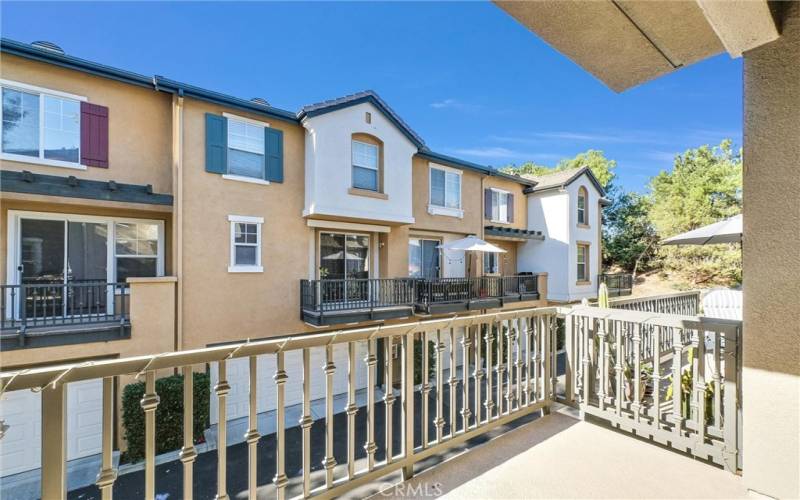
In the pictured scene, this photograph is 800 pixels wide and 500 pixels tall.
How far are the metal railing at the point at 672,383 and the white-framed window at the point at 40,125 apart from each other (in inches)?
405

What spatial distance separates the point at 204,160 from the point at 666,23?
911cm

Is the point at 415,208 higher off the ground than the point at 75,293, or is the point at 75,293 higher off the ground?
Result: the point at 415,208

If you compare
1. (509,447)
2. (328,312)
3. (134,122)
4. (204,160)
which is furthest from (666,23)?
(134,122)

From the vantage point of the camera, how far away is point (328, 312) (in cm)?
902

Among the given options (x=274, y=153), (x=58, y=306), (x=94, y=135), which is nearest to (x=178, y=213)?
(x=94, y=135)

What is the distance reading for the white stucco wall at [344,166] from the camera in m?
9.33

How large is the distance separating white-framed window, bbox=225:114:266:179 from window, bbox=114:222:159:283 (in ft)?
8.27

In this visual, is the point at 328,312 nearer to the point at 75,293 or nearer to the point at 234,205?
the point at 234,205

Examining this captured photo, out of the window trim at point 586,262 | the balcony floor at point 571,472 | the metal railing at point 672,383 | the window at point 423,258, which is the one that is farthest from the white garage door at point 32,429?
the window trim at point 586,262

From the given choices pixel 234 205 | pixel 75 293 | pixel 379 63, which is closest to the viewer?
pixel 75 293

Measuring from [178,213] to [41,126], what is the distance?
3.07 m

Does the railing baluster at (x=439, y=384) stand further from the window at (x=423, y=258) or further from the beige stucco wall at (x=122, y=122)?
the window at (x=423, y=258)

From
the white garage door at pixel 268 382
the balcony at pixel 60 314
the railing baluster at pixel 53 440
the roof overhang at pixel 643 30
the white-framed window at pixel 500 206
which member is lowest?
the white garage door at pixel 268 382

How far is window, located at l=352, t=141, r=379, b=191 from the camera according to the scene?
400 inches
